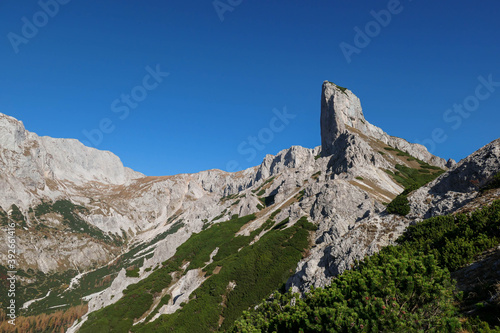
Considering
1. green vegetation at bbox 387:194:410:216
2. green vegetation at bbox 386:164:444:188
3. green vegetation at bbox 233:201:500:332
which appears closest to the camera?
green vegetation at bbox 233:201:500:332

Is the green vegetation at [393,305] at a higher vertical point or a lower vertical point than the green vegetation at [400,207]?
lower

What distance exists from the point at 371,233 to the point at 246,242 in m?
77.2

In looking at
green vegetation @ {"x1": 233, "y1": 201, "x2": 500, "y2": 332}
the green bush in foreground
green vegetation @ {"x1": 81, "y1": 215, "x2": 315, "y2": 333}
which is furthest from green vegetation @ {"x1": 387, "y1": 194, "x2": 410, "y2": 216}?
green vegetation @ {"x1": 81, "y1": 215, "x2": 315, "y2": 333}

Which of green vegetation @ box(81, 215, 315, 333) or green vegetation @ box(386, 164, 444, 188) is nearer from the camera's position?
green vegetation @ box(81, 215, 315, 333)

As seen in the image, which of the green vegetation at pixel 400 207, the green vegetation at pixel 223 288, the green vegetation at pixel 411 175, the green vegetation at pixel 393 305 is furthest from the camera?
the green vegetation at pixel 411 175

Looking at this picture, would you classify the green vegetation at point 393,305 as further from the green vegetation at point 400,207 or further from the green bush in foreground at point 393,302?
the green vegetation at point 400,207

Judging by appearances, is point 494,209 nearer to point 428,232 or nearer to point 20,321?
point 428,232

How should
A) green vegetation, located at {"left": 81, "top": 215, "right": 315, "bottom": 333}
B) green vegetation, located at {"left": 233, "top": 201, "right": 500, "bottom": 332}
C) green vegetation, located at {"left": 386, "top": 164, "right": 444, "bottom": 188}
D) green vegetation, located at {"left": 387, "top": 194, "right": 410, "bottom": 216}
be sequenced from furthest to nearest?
green vegetation, located at {"left": 386, "top": 164, "right": 444, "bottom": 188} → green vegetation, located at {"left": 81, "top": 215, "right": 315, "bottom": 333} → green vegetation, located at {"left": 387, "top": 194, "right": 410, "bottom": 216} → green vegetation, located at {"left": 233, "top": 201, "right": 500, "bottom": 332}

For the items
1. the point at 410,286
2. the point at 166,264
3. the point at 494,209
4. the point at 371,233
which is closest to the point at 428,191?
the point at 371,233

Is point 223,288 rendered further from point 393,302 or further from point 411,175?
point 411,175

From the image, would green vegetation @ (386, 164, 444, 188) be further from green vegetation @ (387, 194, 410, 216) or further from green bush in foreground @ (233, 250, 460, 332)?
green bush in foreground @ (233, 250, 460, 332)

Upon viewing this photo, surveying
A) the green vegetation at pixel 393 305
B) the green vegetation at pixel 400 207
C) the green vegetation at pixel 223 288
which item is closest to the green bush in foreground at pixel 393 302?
the green vegetation at pixel 393 305

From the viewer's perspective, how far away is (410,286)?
13.7 meters

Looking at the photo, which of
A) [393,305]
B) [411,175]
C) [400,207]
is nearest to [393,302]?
[393,305]
